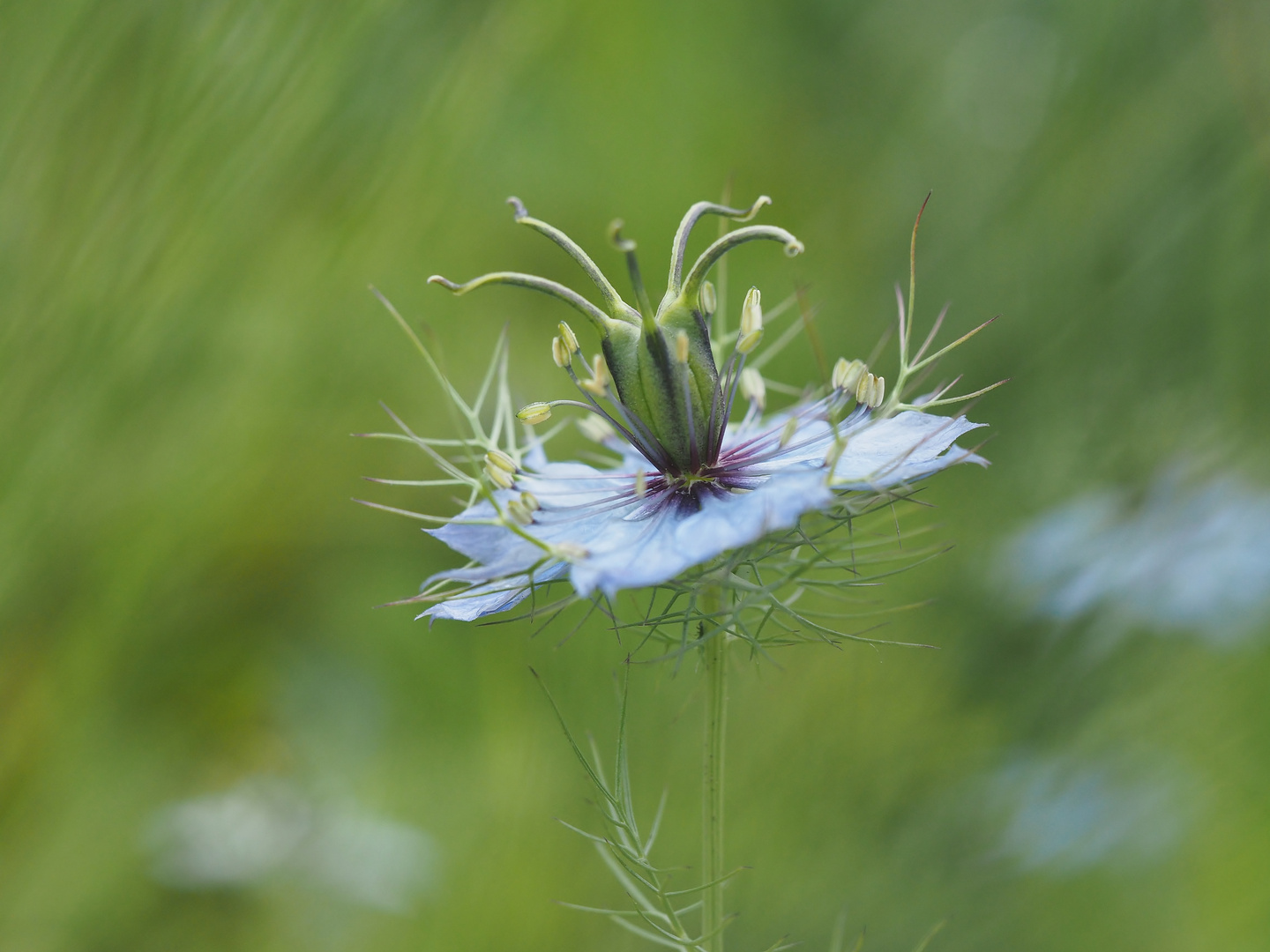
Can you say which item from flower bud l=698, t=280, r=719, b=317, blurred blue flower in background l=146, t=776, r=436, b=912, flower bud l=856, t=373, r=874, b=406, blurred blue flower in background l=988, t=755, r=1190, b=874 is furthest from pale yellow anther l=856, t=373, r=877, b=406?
blurred blue flower in background l=146, t=776, r=436, b=912

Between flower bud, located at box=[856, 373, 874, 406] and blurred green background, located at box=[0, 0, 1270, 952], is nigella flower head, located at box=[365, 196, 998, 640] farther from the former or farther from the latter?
blurred green background, located at box=[0, 0, 1270, 952]

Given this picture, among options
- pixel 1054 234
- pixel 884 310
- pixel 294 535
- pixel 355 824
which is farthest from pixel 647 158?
pixel 355 824

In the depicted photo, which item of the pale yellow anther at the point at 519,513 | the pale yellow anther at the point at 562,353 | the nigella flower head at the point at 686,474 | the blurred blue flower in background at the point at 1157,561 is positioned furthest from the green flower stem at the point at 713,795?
the blurred blue flower in background at the point at 1157,561

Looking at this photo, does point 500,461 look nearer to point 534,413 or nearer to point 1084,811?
point 534,413

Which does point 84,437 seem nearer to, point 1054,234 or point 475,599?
point 475,599

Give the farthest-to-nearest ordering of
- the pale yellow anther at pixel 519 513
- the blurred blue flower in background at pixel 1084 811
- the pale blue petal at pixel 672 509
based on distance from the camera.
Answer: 1. the blurred blue flower in background at pixel 1084 811
2. the pale yellow anther at pixel 519 513
3. the pale blue petal at pixel 672 509

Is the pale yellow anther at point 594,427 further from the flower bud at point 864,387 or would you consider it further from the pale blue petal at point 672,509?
the flower bud at point 864,387

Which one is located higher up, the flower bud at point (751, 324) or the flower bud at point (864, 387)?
the flower bud at point (751, 324)
